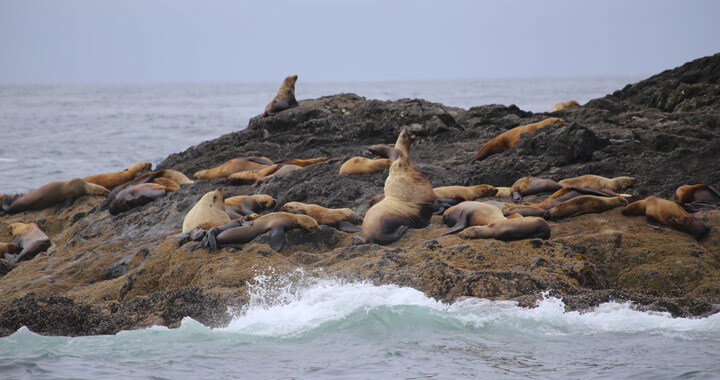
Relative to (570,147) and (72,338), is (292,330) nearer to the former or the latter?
(72,338)

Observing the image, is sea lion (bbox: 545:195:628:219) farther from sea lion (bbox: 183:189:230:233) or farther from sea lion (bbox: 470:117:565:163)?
sea lion (bbox: 183:189:230:233)

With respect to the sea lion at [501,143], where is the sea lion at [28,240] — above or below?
below

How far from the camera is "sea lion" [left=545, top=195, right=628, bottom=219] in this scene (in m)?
7.58

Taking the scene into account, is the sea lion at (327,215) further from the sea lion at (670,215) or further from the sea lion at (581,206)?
the sea lion at (670,215)

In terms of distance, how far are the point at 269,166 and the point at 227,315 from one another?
5404 millimetres

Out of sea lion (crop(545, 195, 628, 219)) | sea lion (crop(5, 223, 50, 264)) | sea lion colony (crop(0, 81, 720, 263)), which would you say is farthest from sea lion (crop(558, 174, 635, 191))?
sea lion (crop(5, 223, 50, 264))

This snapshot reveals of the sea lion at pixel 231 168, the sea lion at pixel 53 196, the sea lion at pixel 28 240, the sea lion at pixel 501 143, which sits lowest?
the sea lion at pixel 28 240

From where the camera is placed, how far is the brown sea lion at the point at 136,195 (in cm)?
1001

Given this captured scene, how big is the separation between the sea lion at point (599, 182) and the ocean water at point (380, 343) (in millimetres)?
3424

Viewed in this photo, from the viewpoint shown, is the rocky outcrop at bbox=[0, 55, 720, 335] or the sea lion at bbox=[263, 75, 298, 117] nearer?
the rocky outcrop at bbox=[0, 55, 720, 335]

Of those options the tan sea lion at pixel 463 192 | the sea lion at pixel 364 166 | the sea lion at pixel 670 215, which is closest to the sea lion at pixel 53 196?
the sea lion at pixel 364 166

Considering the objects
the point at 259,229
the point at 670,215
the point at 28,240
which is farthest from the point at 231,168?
the point at 670,215

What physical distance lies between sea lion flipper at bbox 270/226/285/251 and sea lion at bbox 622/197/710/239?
3.83 metres

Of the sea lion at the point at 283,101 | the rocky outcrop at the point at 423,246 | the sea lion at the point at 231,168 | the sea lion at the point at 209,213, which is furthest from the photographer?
the sea lion at the point at 283,101
